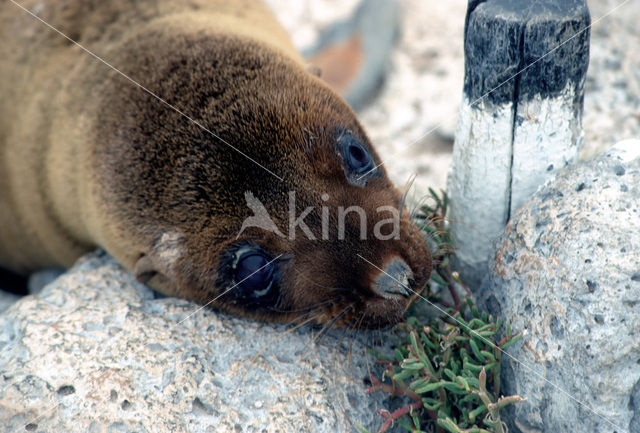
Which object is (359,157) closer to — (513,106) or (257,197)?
(257,197)

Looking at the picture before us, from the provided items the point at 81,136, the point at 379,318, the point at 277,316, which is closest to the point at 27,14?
the point at 81,136

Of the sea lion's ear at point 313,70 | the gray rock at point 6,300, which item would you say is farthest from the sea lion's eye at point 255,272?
the gray rock at point 6,300

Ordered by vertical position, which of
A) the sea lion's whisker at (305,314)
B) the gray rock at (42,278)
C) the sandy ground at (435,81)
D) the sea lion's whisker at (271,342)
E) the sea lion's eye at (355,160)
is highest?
the sandy ground at (435,81)

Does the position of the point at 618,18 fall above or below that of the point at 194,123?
above

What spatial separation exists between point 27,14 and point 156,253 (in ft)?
7.48

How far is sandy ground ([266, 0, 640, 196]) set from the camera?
4109 mm

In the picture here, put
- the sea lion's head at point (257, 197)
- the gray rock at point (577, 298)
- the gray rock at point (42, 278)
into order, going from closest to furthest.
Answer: the gray rock at point (577, 298)
the sea lion's head at point (257, 197)
the gray rock at point (42, 278)

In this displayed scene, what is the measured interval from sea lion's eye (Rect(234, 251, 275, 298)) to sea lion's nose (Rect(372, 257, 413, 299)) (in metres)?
0.46

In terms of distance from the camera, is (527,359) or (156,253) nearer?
(527,359)

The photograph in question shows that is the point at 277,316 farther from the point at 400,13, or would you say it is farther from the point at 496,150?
the point at 400,13

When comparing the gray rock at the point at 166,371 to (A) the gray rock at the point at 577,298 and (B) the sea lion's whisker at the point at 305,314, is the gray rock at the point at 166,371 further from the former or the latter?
(A) the gray rock at the point at 577,298

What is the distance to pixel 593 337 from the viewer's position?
2256 mm

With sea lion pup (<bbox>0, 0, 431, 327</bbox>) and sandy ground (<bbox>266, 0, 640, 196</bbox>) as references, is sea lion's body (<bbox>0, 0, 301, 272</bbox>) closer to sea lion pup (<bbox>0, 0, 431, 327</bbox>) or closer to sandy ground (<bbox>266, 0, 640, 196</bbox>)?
sea lion pup (<bbox>0, 0, 431, 327</bbox>)

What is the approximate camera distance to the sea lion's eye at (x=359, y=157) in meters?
2.79
